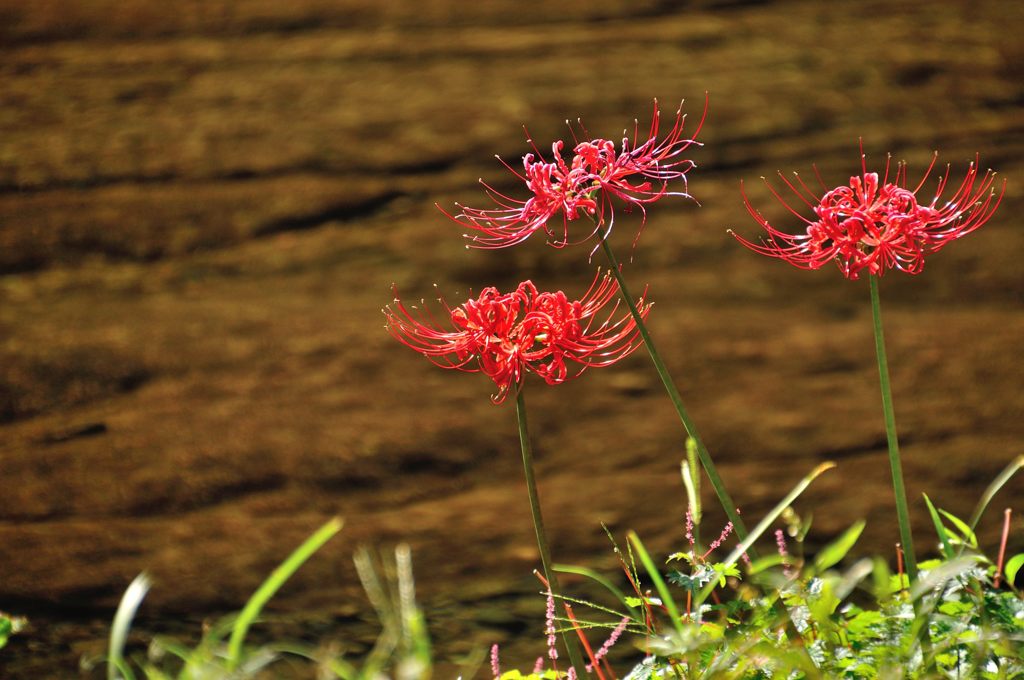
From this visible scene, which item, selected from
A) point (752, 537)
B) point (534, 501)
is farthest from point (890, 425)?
point (534, 501)

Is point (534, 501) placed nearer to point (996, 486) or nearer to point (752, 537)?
point (752, 537)

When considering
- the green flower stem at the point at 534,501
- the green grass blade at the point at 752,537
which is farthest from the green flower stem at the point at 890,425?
the green flower stem at the point at 534,501

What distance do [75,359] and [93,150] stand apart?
257 mm

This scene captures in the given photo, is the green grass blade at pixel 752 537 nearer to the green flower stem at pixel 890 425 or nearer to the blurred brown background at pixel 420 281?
the green flower stem at pixel 890 425

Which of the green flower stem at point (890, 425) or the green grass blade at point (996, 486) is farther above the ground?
the green flower stem at point (890, 425)

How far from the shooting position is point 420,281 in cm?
129

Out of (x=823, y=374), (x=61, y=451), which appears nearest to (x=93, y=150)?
(x=61, y=451)

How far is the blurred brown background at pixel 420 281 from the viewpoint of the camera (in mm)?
1244

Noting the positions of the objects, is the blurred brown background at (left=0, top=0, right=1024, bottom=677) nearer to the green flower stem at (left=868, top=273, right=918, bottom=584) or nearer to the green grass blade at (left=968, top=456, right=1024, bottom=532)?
the green grass blade at (left=968, top=456, right=1024, bottom=532)

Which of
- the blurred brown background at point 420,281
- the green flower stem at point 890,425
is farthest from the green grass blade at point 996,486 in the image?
the blurred brown background at point 420,281

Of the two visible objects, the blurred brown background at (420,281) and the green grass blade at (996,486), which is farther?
the blurred brown background at (420,281)

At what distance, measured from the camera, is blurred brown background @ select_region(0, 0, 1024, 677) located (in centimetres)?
124

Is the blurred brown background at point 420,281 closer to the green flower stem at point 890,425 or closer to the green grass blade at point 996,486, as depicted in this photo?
the green grass blade at point 996,486

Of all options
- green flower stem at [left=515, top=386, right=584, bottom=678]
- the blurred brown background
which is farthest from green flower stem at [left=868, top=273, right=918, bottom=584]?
the blurred brown background
